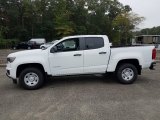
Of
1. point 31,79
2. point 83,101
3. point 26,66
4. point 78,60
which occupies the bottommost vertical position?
point 83,101

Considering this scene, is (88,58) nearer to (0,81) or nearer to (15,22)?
(0,81)

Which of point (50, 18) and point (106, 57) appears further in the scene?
point (50, 18)

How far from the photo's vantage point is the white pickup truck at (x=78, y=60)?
30.8 feet

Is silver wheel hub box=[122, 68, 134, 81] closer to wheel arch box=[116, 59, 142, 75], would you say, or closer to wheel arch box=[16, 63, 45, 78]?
wheel arch box=[116, 59, 142, 75]

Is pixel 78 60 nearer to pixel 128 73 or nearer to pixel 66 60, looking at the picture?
pixel 66 60

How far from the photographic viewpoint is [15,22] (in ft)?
183

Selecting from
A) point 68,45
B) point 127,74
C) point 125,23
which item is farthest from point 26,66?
point 125,23

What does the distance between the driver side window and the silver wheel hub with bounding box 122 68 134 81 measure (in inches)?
75.4

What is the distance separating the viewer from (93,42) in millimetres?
10016

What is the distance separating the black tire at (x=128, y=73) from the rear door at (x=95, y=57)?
55 cm

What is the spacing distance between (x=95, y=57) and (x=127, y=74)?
4.48ft

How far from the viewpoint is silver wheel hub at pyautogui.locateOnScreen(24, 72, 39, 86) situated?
30.8ft

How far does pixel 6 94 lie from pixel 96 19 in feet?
171

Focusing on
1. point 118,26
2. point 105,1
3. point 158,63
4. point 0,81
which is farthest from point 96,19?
point 0,81
